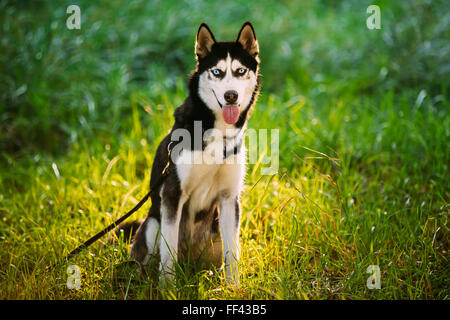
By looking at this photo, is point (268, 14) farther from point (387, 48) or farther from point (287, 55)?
point (387, 48)

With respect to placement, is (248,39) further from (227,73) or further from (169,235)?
(169,235)

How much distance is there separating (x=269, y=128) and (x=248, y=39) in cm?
180

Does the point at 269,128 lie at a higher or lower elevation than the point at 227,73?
lower

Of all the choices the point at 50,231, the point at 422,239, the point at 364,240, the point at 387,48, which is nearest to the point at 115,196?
the point at 50,231

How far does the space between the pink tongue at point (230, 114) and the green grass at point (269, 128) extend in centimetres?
61

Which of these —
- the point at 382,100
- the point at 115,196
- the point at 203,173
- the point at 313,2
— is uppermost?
the point at 313,2

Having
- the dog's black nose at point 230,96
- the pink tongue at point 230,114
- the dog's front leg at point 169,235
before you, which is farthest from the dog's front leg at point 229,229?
the dog's black nose at point 230,96

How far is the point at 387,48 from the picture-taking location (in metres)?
5.61

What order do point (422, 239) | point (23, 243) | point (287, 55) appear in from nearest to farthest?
point (422, 239)
point (23, 243)
point (287, 55)

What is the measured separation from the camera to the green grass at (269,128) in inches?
103

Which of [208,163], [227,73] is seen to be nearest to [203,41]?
[227,73]

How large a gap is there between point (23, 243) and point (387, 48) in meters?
4.82

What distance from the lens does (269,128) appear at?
14.1ft

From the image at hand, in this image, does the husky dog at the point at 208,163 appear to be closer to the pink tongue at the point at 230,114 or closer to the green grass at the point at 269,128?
the pink tongue at the point at 230,114
